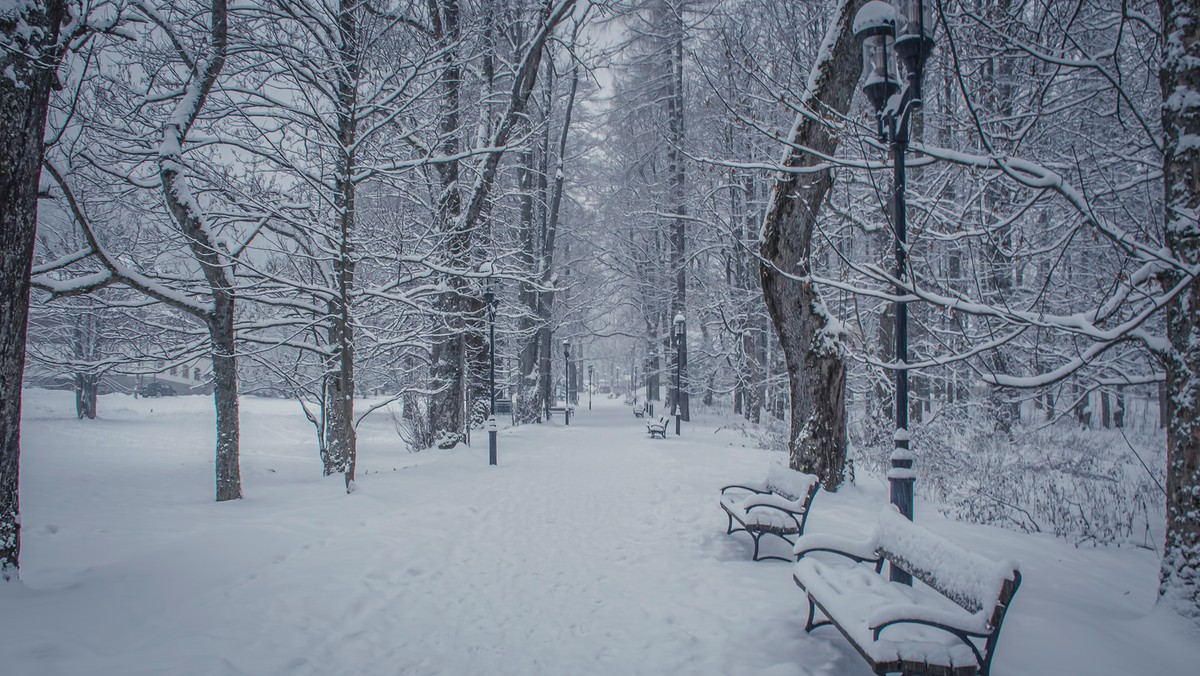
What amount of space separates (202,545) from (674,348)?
63.8 feet

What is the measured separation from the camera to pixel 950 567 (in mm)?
3230

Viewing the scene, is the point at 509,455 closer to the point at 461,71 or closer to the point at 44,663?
the point at 461,71

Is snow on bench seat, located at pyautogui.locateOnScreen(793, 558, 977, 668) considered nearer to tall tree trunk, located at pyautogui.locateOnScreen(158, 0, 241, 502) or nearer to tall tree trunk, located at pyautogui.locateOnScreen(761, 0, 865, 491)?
tall tree trunk, located at pyautogui.locateOnScreen(761, 0, 865, 491)

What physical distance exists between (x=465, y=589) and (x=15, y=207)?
4.47 metres

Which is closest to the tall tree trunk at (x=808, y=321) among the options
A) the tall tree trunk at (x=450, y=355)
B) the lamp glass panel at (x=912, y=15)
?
the lamp glass panel at (x=912, y=15)

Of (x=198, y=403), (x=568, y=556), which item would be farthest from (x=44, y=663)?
(x=198, y=403)

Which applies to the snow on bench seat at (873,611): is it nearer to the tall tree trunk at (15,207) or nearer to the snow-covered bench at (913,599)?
the snow-covered bench at (913,599)

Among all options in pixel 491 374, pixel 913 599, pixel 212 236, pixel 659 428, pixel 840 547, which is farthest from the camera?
pixel 659 428

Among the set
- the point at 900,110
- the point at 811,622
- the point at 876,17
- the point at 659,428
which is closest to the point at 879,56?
the point at 876,17

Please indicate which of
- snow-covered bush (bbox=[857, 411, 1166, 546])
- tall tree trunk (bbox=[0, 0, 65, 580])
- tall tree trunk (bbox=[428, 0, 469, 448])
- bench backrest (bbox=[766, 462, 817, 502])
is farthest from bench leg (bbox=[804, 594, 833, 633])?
tall tree trunk (bbox=[428, 0, 469, 448])

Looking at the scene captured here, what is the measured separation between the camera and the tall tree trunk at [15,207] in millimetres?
3863

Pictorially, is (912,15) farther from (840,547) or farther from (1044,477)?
(1044,477)

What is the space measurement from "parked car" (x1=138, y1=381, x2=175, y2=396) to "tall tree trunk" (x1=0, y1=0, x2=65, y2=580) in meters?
42.7

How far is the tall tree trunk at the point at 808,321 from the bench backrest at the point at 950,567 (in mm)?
4030
